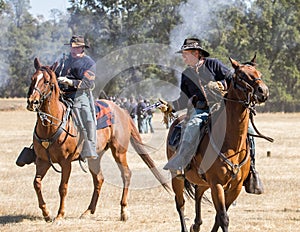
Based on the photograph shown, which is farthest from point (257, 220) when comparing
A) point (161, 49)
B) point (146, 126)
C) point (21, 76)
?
point (21, 76)

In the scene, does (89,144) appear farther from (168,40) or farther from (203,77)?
(168,40)

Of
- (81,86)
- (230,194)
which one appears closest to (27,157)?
(81,86)

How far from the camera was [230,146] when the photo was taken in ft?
25.7

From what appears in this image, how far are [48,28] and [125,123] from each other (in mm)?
92001

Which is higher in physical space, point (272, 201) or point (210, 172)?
point (210, 172)

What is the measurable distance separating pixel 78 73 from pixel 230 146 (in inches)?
144

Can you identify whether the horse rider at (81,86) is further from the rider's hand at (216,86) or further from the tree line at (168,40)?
the tree line at (168,40)

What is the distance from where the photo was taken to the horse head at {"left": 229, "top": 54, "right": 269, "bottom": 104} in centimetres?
716

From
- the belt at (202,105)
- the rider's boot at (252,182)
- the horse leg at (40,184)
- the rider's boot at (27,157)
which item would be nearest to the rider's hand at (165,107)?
the belt at (202,105)

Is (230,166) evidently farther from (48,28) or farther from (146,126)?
(48,28)

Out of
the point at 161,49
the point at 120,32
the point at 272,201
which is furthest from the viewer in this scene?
the point at 120,32

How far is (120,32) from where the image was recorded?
65.8 m

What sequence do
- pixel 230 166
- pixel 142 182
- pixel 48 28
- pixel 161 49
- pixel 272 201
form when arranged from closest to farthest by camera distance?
1. pixel 230 166
2. pixel 272 201
3. pixel 142 182
4. pixel 161 49
5. pixel 48 28

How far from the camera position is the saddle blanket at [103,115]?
1117 centimetres
